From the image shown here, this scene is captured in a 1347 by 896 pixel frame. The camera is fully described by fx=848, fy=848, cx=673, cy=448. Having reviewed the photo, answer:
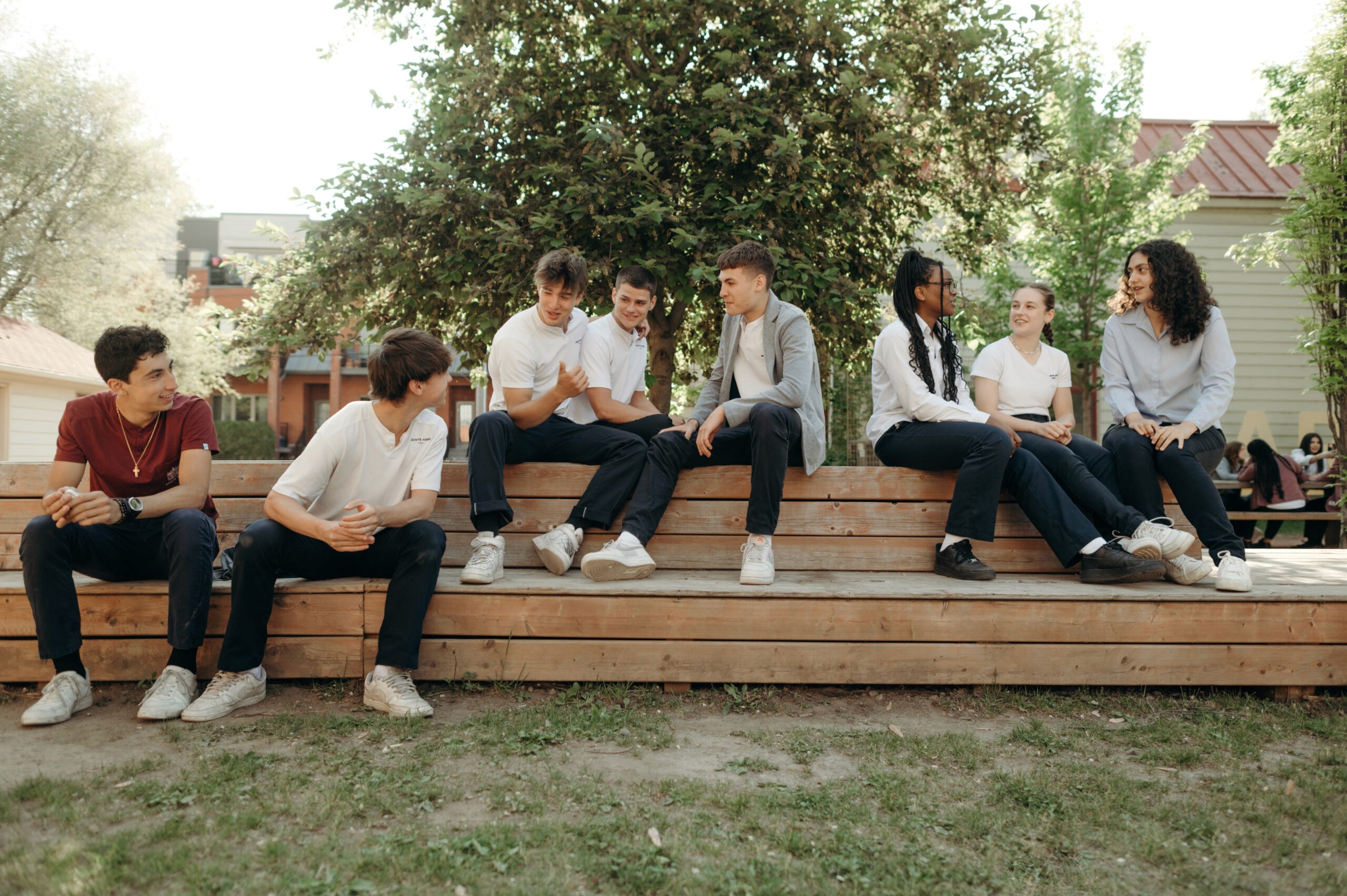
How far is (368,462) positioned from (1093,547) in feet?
9.88

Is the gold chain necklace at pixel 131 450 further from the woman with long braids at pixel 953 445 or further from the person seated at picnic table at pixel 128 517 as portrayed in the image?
the woman with long braids at pixel 953 445

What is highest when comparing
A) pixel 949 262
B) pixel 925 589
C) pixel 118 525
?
pixel 949 262

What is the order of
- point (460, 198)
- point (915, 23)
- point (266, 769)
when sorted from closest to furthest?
point (266, 769) → point (460, 198) → point (915, 23)

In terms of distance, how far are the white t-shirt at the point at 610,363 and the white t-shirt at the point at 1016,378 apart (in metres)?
A: 1.71

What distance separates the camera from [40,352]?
17250 mm

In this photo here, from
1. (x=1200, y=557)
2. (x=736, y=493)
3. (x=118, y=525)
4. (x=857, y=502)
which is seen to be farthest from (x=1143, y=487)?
(x=118, y=525)

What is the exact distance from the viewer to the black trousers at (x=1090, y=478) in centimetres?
371

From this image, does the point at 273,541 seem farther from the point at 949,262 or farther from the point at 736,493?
the point at 949,262

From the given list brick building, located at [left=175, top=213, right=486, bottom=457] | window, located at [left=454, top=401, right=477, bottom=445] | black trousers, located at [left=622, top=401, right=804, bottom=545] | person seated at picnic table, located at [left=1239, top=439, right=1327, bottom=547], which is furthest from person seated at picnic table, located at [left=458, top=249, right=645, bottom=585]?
window, located at [left=454, top=401, right=477, bottom=445]

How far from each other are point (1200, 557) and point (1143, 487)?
18.2 inches

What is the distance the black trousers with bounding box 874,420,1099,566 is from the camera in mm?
3656

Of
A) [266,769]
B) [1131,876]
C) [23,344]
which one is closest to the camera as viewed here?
[1131,876]

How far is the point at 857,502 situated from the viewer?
394 cm

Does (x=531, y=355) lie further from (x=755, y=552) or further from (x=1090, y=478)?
(x=1090, y=478)
